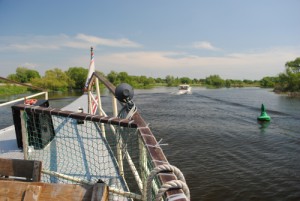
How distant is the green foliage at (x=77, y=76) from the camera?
8600 centimetres

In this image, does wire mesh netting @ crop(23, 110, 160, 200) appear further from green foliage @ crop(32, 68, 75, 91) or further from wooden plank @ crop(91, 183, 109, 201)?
green foliage @ crop(32, 68, 75, 91)

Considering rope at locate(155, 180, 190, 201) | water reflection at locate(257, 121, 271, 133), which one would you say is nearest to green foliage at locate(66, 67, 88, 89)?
water reflection at locate(257, 121, 271, 133)

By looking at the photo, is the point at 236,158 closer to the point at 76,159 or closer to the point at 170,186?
the point at 76,159

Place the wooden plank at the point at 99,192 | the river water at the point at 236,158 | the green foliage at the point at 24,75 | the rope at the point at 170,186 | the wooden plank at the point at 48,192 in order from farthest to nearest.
→ 1. the green foliage at the point at 24,75
2. the river water at the point at 236,158
3. the wooden plank at the point at 48,192
4. the wooden plank at the point at 99,192
5. the rope at the point at 170,186

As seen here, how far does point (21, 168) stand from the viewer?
224 centimetres

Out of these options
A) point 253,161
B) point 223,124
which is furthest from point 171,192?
point 223,124


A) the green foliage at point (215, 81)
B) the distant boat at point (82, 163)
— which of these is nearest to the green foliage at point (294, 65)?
the green foliage at point (215, 81)

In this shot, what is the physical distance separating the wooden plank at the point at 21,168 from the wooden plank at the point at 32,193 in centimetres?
41

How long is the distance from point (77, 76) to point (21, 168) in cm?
9191

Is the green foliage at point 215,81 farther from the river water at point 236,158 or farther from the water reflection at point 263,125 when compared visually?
the river water at point 236,158

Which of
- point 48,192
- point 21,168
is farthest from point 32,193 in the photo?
point 21,168

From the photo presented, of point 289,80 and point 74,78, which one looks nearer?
point 289,80

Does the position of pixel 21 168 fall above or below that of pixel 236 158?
above

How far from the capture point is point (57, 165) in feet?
11.9
